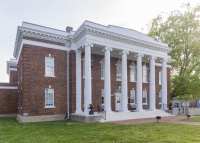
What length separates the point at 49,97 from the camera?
19.5 metres

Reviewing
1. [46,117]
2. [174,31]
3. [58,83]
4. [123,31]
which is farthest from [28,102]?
[174,31]

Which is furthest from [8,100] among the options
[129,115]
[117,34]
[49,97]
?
[117,34]

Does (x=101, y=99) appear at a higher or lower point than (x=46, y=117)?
higher

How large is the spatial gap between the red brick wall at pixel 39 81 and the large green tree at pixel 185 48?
62.4ft

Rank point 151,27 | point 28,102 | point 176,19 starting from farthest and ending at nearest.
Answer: point 151,27 → point 176,19 → point 28,102

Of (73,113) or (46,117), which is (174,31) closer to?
(73,113)

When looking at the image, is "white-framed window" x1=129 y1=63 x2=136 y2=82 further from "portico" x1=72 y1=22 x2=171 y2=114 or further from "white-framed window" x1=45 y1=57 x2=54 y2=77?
"white-framed window" x1=45 y1=57 x2=54 y2=77

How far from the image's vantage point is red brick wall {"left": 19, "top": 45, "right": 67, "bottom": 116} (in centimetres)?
1825

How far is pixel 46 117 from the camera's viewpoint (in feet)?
61.8

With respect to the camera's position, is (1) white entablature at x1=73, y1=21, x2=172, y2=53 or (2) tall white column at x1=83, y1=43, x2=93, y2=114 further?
(1) white entablature at x1=73, y1=21, x2=172, y2=53

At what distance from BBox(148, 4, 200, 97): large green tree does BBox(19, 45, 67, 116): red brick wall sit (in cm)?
1901

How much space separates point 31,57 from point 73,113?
7.47 metres

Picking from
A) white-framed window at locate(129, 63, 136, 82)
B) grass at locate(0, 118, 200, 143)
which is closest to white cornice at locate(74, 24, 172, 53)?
white-framed window at locate(129, 63, 136, 82)

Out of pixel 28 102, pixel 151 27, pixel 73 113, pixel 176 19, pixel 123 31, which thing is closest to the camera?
pixel 28 102
